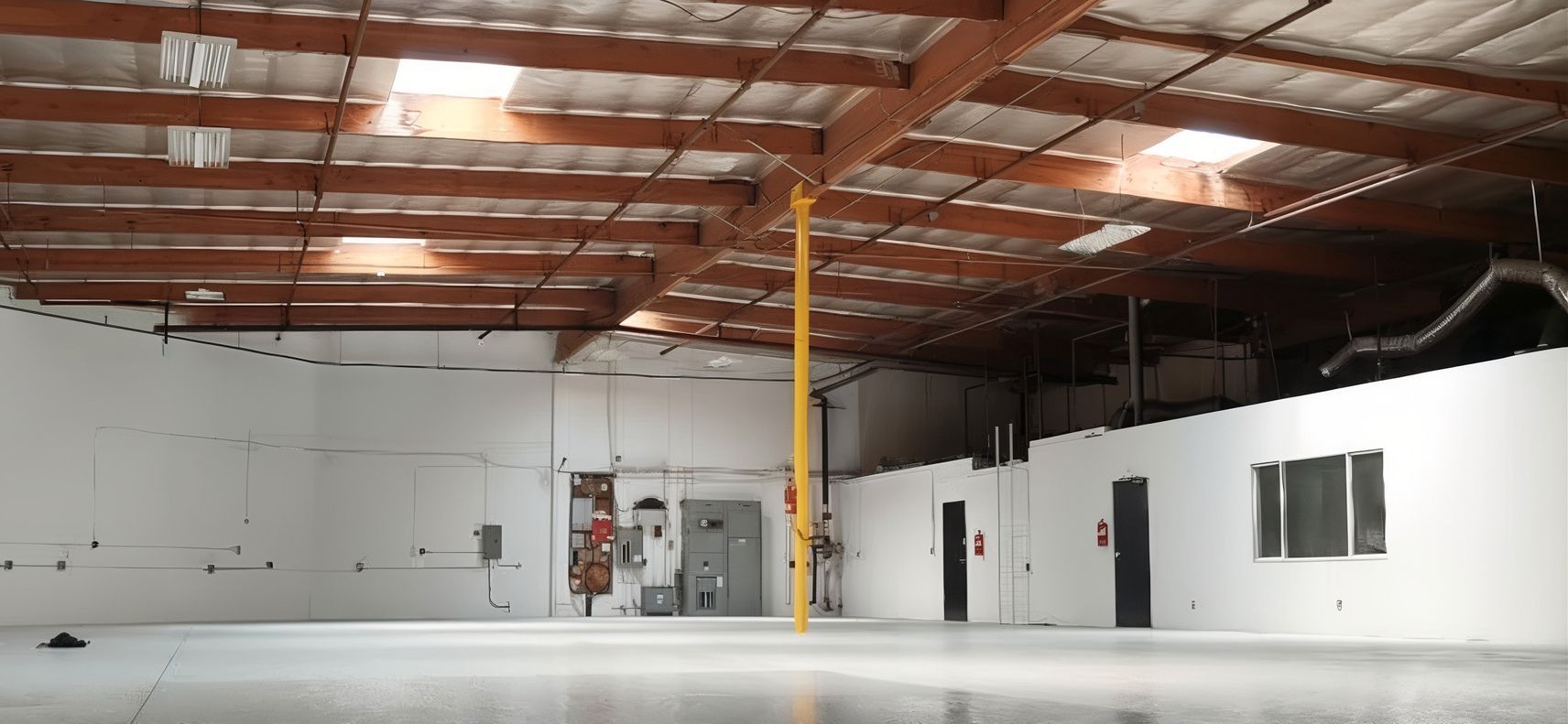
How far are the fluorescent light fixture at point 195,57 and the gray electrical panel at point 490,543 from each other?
13.7m

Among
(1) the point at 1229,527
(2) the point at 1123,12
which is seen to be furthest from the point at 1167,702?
(1) the point at 1229,527

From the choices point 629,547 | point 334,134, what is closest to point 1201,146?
point 334,134

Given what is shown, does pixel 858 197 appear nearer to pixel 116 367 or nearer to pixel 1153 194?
pixel 1153 194

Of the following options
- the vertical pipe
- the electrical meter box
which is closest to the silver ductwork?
the vertical pipe

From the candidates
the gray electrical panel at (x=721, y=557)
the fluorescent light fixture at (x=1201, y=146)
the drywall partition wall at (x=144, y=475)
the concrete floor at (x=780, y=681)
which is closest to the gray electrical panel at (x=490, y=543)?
the drywall partition wall at (x=144, y=475)

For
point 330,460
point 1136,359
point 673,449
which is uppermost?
point 1136,359

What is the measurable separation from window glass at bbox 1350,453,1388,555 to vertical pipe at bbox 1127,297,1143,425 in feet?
13.2

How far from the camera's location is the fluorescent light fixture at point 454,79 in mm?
11516

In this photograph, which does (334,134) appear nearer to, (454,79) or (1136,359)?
(454,79)

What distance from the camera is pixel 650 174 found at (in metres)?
14.0

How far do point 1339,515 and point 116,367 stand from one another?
16451mm

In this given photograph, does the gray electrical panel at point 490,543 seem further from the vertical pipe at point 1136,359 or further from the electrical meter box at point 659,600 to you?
the vertical pipe at point 1136,359

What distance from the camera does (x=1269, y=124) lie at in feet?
38.7

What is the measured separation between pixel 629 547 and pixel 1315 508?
1273 centimetres
